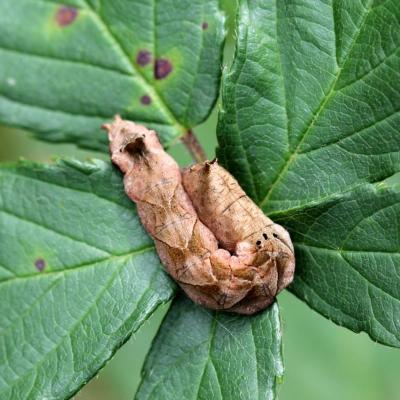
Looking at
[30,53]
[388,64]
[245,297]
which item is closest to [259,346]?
[245,297]

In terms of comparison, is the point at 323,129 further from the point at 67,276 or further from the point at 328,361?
the point at 328,361

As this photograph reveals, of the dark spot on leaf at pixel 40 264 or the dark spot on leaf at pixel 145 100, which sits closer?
the dark spot on leaf at pixel 40 264

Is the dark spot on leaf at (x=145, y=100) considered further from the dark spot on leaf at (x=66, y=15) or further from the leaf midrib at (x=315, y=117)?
the leaf midrib at (x=315, y=117)


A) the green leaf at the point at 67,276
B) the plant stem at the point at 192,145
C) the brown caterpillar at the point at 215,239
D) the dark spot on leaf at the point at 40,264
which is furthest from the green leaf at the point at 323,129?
the dark spot on leaf at the point at 40,264

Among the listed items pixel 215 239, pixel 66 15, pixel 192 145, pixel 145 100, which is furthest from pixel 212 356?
pixel 66 15

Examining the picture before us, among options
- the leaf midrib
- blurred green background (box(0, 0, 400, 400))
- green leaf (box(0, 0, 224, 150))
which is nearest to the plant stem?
green leaf (box(0, 0, 224, 150))

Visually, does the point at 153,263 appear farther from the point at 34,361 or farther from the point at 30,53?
the point at 30,53

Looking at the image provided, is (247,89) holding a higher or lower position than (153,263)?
higher
